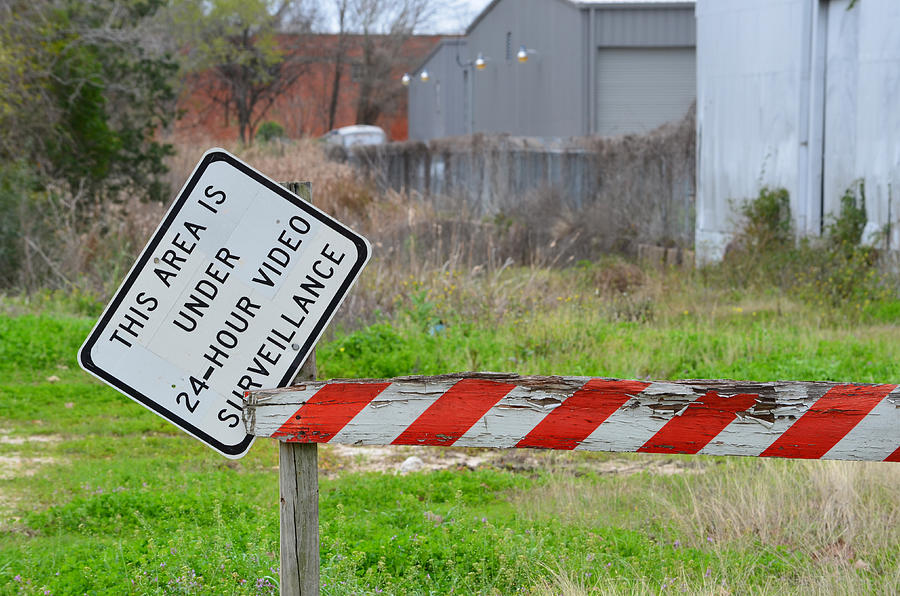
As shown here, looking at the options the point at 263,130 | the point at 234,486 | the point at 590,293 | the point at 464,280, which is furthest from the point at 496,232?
the point at 263,130

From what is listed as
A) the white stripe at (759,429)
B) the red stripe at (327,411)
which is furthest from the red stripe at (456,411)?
the white stripe at (759,429)

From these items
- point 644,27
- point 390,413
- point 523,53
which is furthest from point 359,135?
point 390,413

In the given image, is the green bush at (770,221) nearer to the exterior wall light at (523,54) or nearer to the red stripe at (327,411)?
the red stripe at (327,411)

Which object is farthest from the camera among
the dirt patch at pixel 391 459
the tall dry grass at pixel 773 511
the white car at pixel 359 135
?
the white car at pixel 359 135

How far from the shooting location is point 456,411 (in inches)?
114

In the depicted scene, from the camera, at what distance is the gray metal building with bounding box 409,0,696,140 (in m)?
29.1

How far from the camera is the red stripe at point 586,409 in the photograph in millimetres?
2875

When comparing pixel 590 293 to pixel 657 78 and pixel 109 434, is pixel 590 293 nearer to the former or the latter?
pixel 109 434

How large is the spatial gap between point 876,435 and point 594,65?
27.6 meters

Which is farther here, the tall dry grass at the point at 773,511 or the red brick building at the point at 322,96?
the red brick building at the point at 322,96

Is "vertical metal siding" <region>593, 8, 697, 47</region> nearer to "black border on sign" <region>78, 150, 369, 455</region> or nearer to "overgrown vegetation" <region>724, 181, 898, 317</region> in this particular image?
"overgrown vegetation" <region>724, 181, 898, 317</region>

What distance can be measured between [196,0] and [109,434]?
36153mm

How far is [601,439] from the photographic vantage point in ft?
9.50

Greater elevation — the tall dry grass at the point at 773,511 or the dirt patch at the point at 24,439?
the tall dry grass at the point at 773,511
